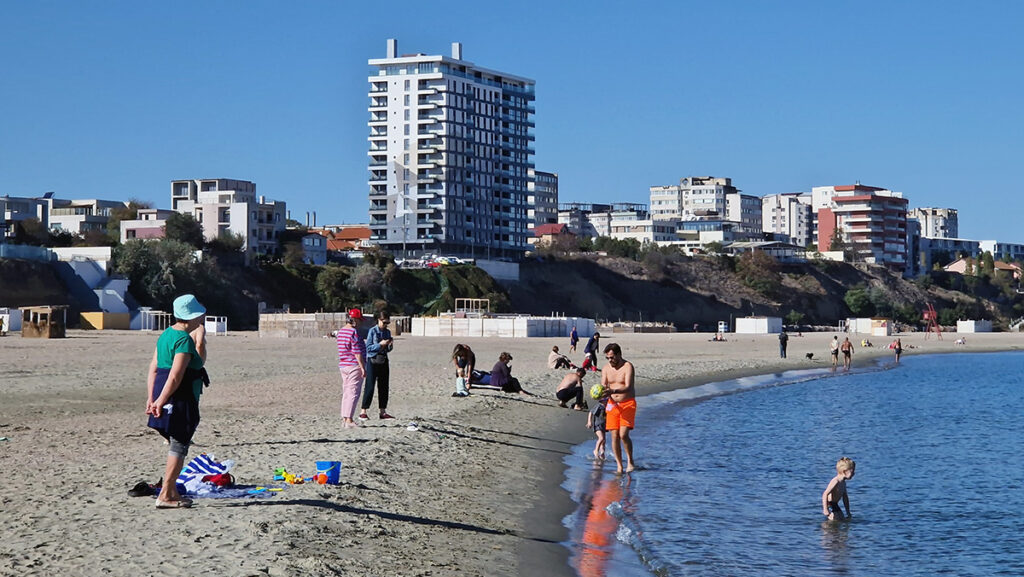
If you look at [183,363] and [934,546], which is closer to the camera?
[183,363]

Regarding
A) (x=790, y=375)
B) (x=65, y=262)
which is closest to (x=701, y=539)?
(x=790, y=375)

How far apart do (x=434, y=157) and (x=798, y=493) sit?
10980cm

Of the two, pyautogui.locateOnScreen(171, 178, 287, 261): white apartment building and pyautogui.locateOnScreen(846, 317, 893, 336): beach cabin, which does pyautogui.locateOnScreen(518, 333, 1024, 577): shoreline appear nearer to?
pyautogui.locateOnScreen(171, 178, 287, 261): white apartment building

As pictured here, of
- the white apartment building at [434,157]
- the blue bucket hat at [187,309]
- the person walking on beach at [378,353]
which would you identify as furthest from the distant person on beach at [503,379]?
the white apartment building at [434,157]

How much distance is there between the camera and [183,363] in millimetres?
8930

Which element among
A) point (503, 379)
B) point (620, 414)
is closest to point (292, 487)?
point (620, 414)

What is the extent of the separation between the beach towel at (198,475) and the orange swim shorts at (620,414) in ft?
19.7

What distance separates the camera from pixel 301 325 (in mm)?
63688

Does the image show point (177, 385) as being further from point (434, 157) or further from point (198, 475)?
point (434, 157)

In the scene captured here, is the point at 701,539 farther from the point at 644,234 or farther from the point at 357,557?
the point at 644,234

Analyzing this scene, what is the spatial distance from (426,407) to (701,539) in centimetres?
982

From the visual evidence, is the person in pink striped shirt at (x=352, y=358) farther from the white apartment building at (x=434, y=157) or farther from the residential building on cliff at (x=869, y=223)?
the residential building on cliff at (x=869, y=223)

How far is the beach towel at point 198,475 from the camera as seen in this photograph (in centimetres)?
1007

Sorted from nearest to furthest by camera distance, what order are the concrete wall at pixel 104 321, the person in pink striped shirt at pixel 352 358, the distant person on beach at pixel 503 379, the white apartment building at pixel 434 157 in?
the person in pink striped shirt at pixel 352 358
the distant person on beach at pixel 503 379
the concrete wall at pixel 104 321
the white apartment building at pixel 434 157
